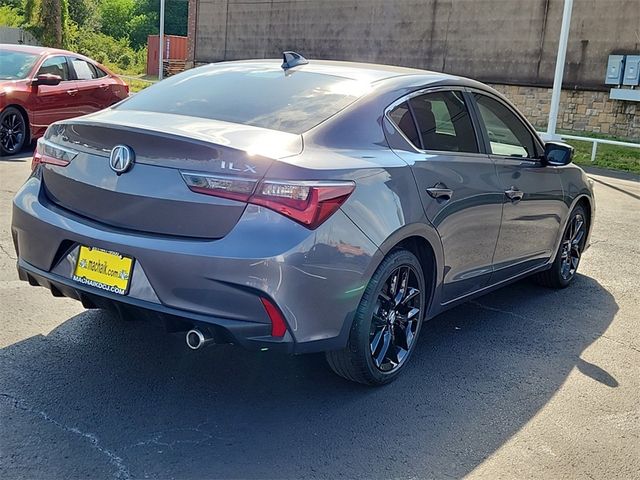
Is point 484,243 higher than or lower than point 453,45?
lower

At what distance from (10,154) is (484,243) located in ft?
26.6

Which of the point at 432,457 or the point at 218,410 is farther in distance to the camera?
the point at 218,410

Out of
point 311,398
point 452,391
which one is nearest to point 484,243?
point 452,391

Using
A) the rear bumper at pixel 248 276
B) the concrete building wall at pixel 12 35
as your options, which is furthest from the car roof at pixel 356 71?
the concrete building wall at pixel 12 35

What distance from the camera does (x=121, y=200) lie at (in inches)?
130

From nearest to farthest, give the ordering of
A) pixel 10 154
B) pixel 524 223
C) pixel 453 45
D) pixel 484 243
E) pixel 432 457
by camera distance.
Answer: pixel 432 457 < pixel 484 243 < pixel 524 223 < pixel 10 154 < pixel 453 45

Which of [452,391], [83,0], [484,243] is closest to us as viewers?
[452,391]

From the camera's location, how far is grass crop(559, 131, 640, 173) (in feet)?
47.7

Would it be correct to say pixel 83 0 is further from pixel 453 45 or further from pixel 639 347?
pixel 639 347

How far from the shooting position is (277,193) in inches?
123

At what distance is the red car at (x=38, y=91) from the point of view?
405 inches

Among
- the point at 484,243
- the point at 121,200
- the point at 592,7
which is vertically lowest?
the point at 484,243

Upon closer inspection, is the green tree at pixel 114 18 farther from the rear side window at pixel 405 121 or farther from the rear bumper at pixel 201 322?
the rear bumper at pixel 201 322

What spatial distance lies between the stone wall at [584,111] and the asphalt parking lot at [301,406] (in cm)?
1562
